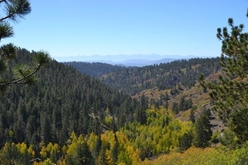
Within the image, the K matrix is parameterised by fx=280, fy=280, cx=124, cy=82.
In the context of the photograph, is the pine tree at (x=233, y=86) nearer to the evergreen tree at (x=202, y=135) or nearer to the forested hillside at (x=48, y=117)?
the evergreen tree at (x=202, y=135)

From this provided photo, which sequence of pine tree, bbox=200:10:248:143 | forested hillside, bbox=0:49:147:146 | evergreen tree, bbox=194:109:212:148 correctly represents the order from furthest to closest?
forested hillside, bbox=0:49:147:146
evergreen tree, bbox=194:109:212:148
pine tree, bbox=200:10:248:143

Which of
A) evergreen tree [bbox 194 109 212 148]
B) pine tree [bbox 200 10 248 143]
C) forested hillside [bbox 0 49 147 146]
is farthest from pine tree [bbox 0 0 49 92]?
forested hillside [bbox 0 49 147 146]

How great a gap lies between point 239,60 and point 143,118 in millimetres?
128919

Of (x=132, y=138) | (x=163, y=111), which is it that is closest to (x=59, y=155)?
(x=132, y=138)

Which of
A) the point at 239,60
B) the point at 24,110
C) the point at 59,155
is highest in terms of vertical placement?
the point at 239,60

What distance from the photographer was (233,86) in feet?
66.4

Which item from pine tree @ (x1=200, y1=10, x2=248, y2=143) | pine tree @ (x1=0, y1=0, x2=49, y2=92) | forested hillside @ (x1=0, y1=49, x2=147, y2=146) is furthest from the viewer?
forested hillside @ (x1=0, y1=49, x2=147, y2=146)

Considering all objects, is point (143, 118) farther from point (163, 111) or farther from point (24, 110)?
point (24, 110)

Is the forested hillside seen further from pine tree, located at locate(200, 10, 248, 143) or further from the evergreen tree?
pine tree, located at locate(200, 10, 248, 143)

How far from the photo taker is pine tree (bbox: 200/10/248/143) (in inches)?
748

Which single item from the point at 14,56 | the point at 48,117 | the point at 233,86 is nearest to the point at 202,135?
the point at 233,86

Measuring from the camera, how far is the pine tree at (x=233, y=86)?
1900cm

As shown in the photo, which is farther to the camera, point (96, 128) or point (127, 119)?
point (127, 119)

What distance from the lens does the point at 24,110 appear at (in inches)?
5851
